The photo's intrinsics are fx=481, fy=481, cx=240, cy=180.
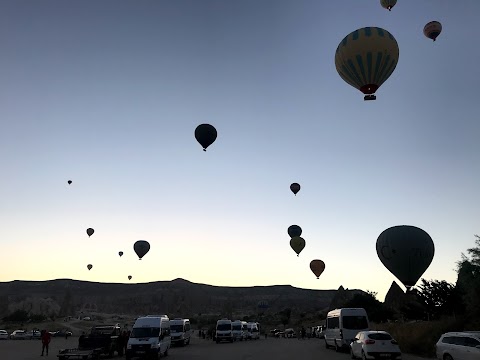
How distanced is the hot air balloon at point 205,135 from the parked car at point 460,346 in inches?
865

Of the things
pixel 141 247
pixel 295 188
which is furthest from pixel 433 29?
pixel 141 247

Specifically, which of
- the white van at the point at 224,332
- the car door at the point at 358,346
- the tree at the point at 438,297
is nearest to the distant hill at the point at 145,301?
the white van at the point at 224,332

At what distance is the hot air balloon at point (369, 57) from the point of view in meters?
27.6

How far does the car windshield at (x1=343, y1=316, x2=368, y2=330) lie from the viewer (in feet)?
97.6

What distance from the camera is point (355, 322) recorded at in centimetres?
2989

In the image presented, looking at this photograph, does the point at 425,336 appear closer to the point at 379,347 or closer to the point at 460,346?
the point at 379,347

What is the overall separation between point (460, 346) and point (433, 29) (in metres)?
27.5

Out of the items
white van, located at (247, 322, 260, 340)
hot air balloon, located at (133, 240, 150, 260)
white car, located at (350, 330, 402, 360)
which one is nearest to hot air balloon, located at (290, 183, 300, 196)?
white van, located at (247, 322, 260, 340)

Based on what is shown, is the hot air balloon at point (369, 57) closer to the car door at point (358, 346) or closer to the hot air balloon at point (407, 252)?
the hot air balloon at point (407, 252)

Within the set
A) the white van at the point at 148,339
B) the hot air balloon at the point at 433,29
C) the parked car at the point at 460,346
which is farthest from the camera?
the hot air balloon at the point at 433,29

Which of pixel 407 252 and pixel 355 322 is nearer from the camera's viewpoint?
pixel 407 252

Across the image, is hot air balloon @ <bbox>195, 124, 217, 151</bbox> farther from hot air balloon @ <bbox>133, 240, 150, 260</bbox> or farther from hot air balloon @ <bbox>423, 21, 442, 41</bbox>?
hot air balloon @ <bbox>133, 240, 150, 260</bbox>

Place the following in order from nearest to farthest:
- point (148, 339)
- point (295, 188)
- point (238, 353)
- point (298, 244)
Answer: point (148, 339), point (238, 353), point (295, 188), point (298, 244)

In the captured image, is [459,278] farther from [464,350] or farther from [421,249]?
[464,350]
